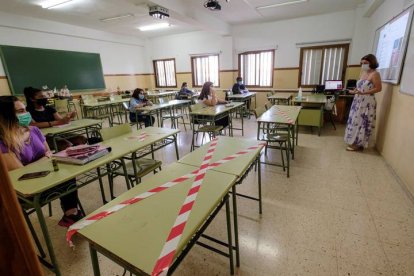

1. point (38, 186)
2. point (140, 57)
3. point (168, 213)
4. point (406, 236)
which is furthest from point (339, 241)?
point (140, 57)

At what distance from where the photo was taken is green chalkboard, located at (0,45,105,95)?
5.41 meters

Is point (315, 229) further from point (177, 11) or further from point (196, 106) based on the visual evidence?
point (177, 11)

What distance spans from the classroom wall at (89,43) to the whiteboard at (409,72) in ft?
26.9

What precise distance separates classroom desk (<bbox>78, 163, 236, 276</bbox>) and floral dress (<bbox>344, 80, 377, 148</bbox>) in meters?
3.23

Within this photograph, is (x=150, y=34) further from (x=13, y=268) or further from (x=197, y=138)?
(x=13, y=268)

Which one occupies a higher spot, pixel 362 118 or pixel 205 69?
pixel 205 69

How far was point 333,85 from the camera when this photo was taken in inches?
227

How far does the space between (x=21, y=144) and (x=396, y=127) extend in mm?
4418

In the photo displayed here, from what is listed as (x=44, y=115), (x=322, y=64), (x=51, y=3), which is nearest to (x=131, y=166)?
(x=44, y=115)

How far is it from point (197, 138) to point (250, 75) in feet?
13.1

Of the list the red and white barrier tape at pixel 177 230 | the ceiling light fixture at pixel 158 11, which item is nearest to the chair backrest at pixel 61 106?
the ceiling light fixture at pixel 158 11

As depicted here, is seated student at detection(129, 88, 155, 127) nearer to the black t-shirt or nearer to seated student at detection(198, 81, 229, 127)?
seated student at detection(198, 81, 229, 127)

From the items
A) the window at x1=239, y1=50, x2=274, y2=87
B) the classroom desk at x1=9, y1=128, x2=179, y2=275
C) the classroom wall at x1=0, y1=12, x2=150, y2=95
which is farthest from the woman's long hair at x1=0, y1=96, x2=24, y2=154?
the window at x1=239, y1=50, x2=274, y2=87

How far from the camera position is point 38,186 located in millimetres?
1322
